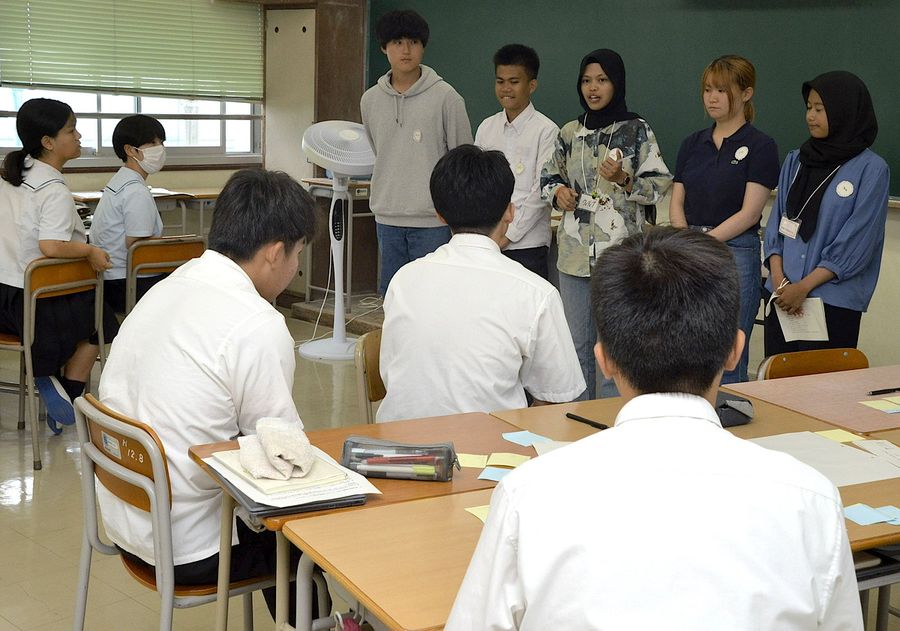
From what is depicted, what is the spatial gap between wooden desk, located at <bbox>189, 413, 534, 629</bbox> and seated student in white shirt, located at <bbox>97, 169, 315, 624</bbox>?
0.30 ft

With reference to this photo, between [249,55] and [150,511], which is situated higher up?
→ [249,55]

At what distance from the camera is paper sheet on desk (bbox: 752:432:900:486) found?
6.72 feet

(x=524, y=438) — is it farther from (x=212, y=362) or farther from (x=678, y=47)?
(x=678, y=47)

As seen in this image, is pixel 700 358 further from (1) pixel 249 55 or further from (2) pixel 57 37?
(1) pixel 249 55

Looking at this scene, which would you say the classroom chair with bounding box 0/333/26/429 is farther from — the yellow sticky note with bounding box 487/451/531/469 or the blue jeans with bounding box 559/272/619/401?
the yellow sticky note with bounding box 487/451/531/469

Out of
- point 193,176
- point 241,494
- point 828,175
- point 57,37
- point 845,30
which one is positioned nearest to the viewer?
point 241,494

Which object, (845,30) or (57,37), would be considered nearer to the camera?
(845,30)

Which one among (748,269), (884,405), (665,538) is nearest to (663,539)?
(665,538)

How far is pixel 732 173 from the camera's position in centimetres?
380

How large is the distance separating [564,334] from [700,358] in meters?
1.27

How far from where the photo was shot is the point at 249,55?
288 inches

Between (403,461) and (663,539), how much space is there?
953 mm

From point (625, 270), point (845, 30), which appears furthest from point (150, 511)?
point (845, 30)

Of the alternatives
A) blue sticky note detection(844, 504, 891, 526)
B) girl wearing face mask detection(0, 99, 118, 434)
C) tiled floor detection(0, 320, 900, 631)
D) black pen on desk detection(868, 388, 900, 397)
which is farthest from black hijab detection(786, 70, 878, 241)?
girl wearing face mask detection(0, 99, 118, 434)
